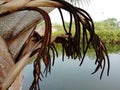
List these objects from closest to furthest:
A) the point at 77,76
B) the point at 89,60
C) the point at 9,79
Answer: the point at 9,79
the point at 77,76
the point at 89,60

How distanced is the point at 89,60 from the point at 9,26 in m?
13.4

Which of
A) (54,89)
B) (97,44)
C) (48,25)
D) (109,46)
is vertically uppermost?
(48,25)

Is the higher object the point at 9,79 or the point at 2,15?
the point at 2,15

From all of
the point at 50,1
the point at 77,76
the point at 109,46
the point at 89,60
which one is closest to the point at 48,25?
the point at 50,1

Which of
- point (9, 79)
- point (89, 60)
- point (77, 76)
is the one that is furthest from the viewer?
point (89, 60)

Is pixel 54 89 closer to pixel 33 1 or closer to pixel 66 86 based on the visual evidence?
pixel 66 86

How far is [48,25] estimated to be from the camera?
3.63ft

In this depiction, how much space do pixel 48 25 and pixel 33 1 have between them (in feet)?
0.32

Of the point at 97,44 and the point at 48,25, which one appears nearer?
the point at 48,25

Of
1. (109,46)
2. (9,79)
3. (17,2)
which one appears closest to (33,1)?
(17,2)

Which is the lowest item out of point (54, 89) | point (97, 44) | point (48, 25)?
point (54, 89)

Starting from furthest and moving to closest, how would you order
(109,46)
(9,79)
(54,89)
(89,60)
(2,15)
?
(109,46) < (89,60) < (54,89) < (2,15) < (9,79)

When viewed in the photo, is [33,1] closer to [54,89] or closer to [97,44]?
[97,44]

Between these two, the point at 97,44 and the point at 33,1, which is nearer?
the point at 33,1
